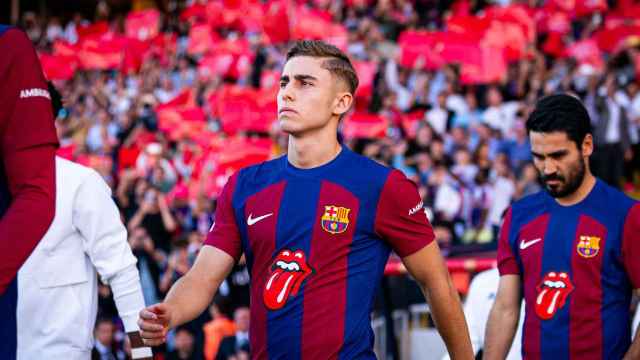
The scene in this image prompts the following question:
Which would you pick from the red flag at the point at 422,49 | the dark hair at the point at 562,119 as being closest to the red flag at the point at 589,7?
the red flag at the point at 422,49

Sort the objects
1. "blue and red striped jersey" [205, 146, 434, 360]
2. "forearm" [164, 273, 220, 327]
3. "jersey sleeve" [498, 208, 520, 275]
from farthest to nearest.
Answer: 1. "jersey sleeve" [498, 208, 520, 275]
2. "blue and red striped jersey" [205, 146, 434, 360]
3. "forearm" [164, 273, 220, 327]

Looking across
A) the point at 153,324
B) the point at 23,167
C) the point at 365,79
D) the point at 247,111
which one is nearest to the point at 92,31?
the point at 247,111

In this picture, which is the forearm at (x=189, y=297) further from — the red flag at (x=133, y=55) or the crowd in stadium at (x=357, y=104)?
the red flag at (x=133, y=55)

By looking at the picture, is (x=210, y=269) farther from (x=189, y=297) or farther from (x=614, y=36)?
(x=614, y=36)

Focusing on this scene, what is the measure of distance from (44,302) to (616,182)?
9.97 m

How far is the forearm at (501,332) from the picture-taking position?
18.0ft

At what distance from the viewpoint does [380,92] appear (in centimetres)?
1655

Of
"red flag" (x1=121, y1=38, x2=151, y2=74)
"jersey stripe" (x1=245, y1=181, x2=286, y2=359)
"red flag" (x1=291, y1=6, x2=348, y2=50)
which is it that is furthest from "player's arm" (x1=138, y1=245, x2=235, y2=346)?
"red flag" (x1=121, y1=38, x2=151, y2=74)

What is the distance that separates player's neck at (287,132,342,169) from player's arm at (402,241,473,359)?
1.60 ft

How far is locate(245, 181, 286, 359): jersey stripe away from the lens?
4324 mm

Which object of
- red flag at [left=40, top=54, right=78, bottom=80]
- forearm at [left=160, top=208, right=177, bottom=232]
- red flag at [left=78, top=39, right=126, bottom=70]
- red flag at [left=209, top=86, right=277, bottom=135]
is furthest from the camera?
red flag at [left=78, top=39, right=126, bottom=70]

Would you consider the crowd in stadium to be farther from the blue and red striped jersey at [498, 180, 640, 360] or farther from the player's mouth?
the player's mouth

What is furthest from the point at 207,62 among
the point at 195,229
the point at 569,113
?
the point at 569,113

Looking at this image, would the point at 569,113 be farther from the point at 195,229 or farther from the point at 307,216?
the point at 195,229
